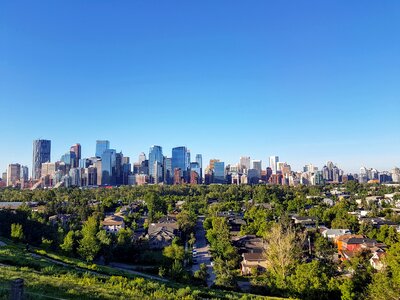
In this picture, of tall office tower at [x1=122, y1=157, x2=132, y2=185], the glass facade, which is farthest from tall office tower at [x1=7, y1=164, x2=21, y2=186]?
the glass facade

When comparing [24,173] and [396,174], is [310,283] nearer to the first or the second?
[396,174]

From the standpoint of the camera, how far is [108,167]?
73188 mm

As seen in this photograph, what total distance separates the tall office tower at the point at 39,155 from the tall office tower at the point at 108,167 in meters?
22.6

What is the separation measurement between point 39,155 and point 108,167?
24874 millimetres

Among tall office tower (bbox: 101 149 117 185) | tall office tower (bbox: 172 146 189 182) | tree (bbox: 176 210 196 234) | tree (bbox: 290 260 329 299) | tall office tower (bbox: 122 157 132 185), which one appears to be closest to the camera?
tree (bbox: 290 260 329 299)

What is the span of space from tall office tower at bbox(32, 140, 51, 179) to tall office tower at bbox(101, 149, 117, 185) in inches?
888

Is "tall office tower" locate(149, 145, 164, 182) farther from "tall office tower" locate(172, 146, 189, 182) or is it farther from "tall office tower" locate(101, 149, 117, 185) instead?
"tall office tower" locate(101, 149, 117, 185)

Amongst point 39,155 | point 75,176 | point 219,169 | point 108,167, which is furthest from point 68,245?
point 39,155

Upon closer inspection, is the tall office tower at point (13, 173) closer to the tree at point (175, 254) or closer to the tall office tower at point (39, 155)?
the tall office tower at point (39, 155)

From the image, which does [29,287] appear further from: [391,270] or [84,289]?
[391,270]

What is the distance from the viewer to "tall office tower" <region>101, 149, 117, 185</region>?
71.8 metres

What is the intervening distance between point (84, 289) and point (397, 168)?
90682 mm

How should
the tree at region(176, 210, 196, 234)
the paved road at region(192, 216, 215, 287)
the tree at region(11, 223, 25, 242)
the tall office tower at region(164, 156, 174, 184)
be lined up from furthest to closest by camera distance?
the tall office tower at region(164, 156, 174, 184) → the tree at region(176, 210, 196, 234) → the tree at region(11, 223, 25, 242) → the paved road at region(192, 216, 215, 287)

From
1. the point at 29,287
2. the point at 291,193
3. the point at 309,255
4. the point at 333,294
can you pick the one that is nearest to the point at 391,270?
the point at 333,294
